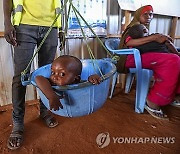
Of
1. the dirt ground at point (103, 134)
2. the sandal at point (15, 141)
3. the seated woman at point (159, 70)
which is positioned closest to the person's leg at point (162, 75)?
the seated woman at point (159, 70)

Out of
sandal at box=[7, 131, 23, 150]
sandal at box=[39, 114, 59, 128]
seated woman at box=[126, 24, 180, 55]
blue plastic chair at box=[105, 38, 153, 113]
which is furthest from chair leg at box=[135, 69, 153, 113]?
sandal at box=[7, 131, 23, 150]

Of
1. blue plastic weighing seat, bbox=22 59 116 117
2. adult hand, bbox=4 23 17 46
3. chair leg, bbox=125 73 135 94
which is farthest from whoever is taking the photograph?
chair leg, bbox=125 73 135 94

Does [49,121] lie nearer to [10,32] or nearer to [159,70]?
[10,32]

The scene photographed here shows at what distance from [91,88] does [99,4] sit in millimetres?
1596

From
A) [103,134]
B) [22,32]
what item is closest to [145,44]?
[103,134]

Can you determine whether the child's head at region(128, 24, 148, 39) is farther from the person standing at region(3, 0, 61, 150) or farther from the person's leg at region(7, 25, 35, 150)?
the person's leg at region(7, 25, 35, 150)

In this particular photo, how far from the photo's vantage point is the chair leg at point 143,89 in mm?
1682

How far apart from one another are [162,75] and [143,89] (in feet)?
0.70

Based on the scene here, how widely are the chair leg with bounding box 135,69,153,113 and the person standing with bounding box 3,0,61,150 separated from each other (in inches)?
34.8

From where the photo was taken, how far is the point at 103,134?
140 cm

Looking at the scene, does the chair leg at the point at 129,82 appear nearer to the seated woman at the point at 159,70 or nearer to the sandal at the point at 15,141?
the seated woman at the point at 159,70

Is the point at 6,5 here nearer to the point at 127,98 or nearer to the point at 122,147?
the point at 122,147

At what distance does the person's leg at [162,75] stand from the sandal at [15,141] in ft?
3.78

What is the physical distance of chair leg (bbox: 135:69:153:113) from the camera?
1682 millimetres
